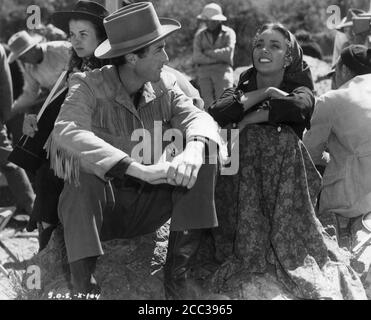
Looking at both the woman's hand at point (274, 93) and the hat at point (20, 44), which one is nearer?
the woman's hand at point (274, 93)

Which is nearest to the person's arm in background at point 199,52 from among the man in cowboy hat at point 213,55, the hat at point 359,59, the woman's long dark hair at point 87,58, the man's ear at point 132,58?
the man in cowboy hat at point 213,55

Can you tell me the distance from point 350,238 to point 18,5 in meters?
10.7

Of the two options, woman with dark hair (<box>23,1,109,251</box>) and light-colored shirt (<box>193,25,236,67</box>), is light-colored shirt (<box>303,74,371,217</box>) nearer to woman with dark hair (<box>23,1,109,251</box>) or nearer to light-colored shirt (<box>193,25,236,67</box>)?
woman with dark hair (<box>23,1,109,251</box>)

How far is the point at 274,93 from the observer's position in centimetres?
411

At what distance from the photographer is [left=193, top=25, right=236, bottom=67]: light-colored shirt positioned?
9758mm

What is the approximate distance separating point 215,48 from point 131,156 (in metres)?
6.19

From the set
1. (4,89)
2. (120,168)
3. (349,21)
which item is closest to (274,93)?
(120,168)

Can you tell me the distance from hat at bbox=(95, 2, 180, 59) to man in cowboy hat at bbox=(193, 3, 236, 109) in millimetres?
5551

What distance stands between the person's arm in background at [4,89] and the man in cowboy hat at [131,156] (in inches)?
94.7

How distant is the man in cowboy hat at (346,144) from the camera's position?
4.66m

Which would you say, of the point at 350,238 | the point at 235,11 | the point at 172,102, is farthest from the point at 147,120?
the point at 235,11

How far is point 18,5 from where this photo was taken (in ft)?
46.0

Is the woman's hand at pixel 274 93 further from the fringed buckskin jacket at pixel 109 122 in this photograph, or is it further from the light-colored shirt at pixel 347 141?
the light-colored shirt at pixel 347 141

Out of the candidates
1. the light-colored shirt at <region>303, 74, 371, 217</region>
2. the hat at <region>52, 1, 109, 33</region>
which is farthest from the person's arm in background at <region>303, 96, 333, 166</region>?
the hat at <region>52, 1, 109, 33</region>
